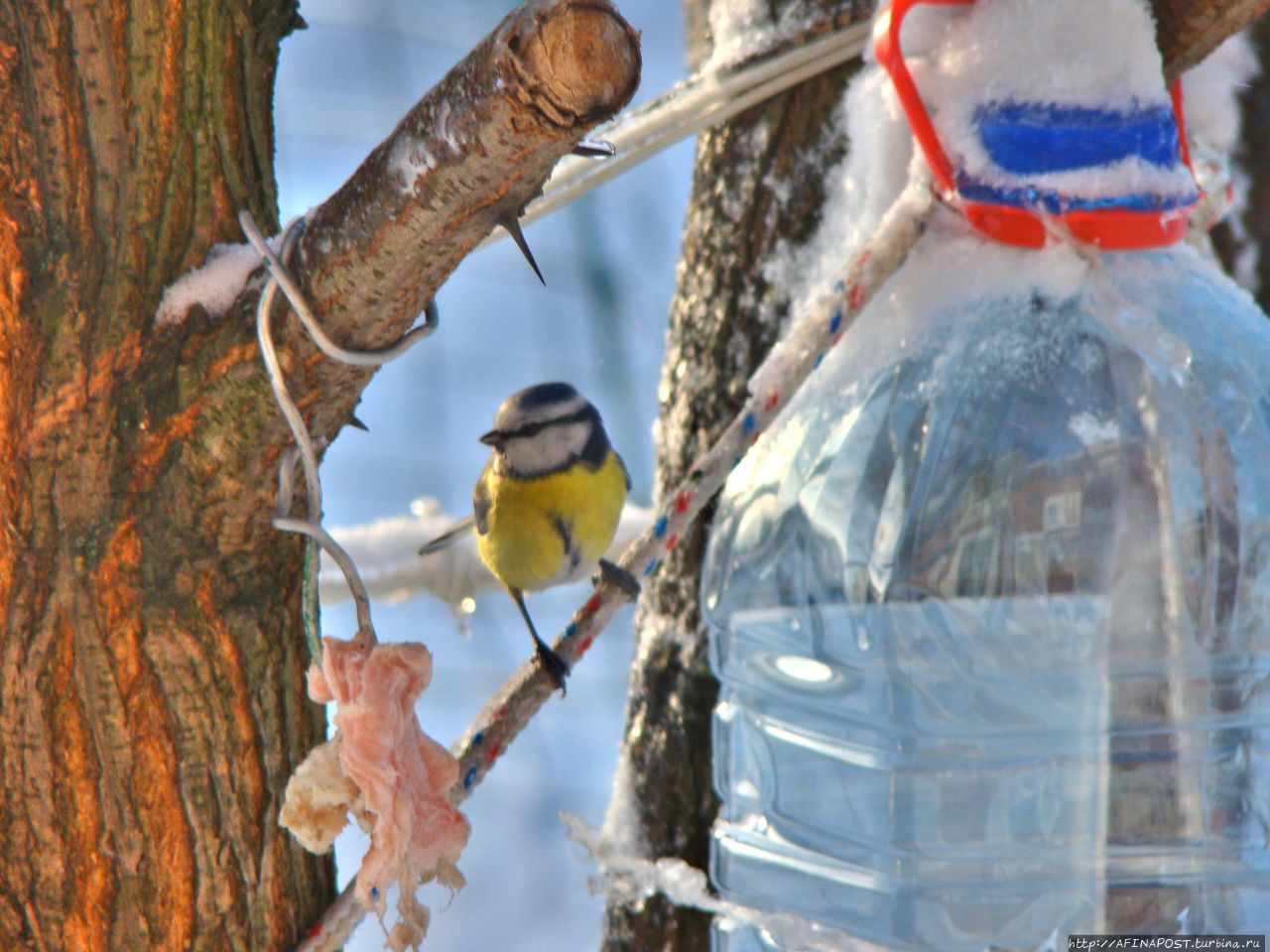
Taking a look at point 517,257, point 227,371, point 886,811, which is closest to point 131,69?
point 227,371

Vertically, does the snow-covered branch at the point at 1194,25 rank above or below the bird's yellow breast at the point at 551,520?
above

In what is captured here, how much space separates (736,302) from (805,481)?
158mm

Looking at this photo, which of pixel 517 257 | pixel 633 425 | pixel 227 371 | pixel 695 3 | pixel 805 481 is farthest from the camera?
pixel 517 257

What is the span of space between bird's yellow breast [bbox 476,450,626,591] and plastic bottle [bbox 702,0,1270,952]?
0.47ft

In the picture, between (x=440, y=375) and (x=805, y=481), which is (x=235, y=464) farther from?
(x=440, y=375)

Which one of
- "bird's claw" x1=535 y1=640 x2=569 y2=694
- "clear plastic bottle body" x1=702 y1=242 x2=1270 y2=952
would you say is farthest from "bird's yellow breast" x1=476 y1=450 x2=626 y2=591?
"bird's claw" x1=535 y1=640 x2=569 y2=694

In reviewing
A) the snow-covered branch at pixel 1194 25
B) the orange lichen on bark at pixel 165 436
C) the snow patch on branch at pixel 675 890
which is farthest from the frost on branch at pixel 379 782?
the snow-covered branch at pixel 1194 25

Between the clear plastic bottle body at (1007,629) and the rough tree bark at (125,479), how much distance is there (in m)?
0.39

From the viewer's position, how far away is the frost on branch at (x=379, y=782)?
552 mm

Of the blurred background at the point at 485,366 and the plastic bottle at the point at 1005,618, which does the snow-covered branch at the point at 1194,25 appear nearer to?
the plastic bottle at the point at 1005,618

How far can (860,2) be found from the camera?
91 centimetres

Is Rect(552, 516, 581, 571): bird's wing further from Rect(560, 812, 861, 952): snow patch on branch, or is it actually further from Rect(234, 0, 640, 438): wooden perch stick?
Rect(234, 0, 640, 438): wooden perch stick

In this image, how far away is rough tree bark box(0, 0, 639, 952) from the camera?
59cm

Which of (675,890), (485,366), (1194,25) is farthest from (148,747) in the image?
(485,366)
